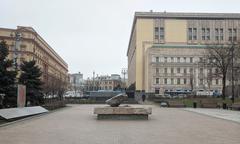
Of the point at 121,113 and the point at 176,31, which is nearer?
the point at 121,113

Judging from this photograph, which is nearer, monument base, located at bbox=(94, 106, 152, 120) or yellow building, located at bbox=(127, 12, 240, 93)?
monument base, located at bbox=(94, 106, 152, 120)

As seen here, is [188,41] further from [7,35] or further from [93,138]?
[93,138]

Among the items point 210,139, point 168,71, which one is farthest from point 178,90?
point 210,139

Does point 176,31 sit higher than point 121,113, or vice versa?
point 176,31

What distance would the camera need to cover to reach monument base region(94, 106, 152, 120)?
76.2 ft

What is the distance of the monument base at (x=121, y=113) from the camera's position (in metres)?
23.2

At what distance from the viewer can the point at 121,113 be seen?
23.4 m

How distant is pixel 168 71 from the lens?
95.5 metres

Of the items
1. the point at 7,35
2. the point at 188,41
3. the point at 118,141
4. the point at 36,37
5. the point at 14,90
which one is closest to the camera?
the point at 118,141

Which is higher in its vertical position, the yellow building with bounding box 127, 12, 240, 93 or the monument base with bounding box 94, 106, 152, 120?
the yellow building with bounding box 127, 12, 240, 93

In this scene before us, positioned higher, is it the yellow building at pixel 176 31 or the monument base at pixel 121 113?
the yellow building at pixel 176 31

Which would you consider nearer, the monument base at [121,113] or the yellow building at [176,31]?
the monument base at [121,113]

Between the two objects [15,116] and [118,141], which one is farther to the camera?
[15,116]

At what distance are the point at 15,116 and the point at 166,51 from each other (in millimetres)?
77255
